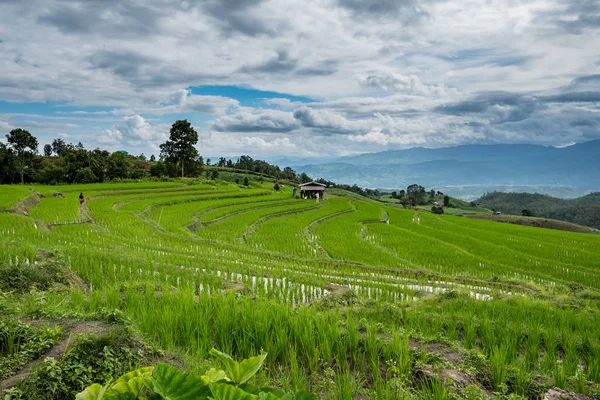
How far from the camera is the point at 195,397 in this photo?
1307 mm

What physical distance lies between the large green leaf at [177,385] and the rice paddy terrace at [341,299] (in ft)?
5.35

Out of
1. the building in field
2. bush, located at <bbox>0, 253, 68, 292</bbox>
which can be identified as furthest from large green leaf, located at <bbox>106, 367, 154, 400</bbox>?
the building in field

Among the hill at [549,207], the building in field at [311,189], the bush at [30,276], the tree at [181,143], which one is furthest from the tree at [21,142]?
the hill at [549,207]

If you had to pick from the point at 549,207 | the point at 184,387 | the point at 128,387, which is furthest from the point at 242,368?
the point at 549,207

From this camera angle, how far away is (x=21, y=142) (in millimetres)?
47188

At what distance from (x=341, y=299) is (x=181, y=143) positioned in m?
54.6

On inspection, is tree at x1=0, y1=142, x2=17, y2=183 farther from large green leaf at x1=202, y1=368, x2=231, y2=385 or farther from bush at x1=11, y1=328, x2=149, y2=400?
large green leaf at x1=202, y1=368, x2=231, y2=385

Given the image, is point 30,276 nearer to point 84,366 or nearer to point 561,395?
point 84,366

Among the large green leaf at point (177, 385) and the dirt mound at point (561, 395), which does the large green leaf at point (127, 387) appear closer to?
the large green leaf at point (177, 385)

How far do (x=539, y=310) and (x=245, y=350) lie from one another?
587 centimetres

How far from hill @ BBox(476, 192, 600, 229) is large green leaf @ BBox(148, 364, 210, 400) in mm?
110345

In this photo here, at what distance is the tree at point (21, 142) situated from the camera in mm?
46531

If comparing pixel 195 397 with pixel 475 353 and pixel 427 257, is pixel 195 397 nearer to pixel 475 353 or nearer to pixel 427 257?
pixel 475 353

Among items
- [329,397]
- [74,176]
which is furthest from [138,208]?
[74,176]
